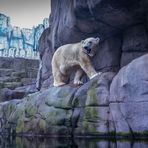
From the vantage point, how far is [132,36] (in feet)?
42.2

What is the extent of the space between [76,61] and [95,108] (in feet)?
8.77

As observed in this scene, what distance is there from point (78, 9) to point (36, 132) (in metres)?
4.18

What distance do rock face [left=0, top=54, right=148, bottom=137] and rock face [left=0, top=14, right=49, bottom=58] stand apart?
59.6 ft

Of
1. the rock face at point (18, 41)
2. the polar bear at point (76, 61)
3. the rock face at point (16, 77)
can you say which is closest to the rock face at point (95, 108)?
the polar bear at point (76, 61)

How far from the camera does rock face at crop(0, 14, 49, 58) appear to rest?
3130cm

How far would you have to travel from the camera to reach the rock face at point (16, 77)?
68.5ft

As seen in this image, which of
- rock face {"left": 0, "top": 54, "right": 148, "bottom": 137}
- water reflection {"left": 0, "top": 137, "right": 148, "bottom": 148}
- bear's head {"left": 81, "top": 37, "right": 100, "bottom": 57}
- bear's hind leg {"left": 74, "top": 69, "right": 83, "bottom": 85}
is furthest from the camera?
bear's hind leg {"left": 74, "top": 69, "right": 83, "bottom": 85}

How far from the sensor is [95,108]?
1072 centimetres

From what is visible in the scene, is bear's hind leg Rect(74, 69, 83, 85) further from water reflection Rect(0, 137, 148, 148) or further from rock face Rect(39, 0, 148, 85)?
water reflection Rect(0, 137, 148, 148)

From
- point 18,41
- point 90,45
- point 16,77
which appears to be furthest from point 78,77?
point 18,41

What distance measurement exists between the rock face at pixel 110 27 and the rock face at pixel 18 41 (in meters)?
15.9

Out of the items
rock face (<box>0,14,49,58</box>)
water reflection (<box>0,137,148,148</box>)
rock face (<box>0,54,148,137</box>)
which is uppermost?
rock face (<box>0,14,49,58</box>)

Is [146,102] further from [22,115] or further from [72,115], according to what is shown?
[22,115]

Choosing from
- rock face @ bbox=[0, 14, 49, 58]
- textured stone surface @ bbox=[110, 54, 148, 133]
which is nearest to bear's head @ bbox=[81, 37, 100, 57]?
textured stone surface @ bbox=[110, 54, 148, 133]
